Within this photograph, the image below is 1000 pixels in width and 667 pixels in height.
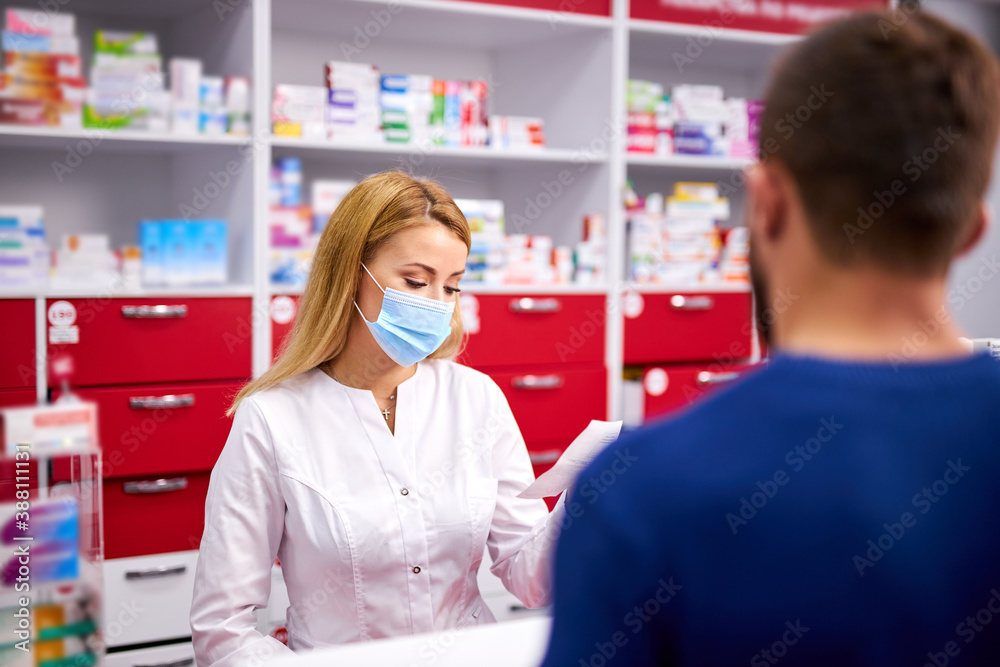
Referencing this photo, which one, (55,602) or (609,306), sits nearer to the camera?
(55,602)

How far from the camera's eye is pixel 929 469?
1.87 ft

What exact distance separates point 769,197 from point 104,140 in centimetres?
247

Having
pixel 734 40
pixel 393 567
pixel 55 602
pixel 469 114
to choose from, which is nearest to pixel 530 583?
pixel 393 567

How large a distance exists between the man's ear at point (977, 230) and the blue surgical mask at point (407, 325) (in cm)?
117

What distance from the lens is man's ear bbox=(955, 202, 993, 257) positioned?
0.62 meters

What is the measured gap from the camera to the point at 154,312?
8.52ft

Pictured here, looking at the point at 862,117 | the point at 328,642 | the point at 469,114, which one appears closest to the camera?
the point at 862,117

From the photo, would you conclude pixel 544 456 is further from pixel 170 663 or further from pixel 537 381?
pixel 170 663

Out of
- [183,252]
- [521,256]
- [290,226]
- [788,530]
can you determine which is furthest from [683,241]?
[788,530]

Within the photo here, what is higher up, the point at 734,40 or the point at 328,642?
the point at 734,40

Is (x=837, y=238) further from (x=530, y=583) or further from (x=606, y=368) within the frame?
(x=606, y=368)

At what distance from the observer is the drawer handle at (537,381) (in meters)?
3.07

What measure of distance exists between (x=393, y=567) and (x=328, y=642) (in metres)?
0.16

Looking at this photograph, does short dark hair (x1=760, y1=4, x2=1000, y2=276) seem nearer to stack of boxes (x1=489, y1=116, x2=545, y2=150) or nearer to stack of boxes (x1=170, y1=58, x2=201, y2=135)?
stack of boxes (x1=170, y1=58, x2=201, y2=135)
